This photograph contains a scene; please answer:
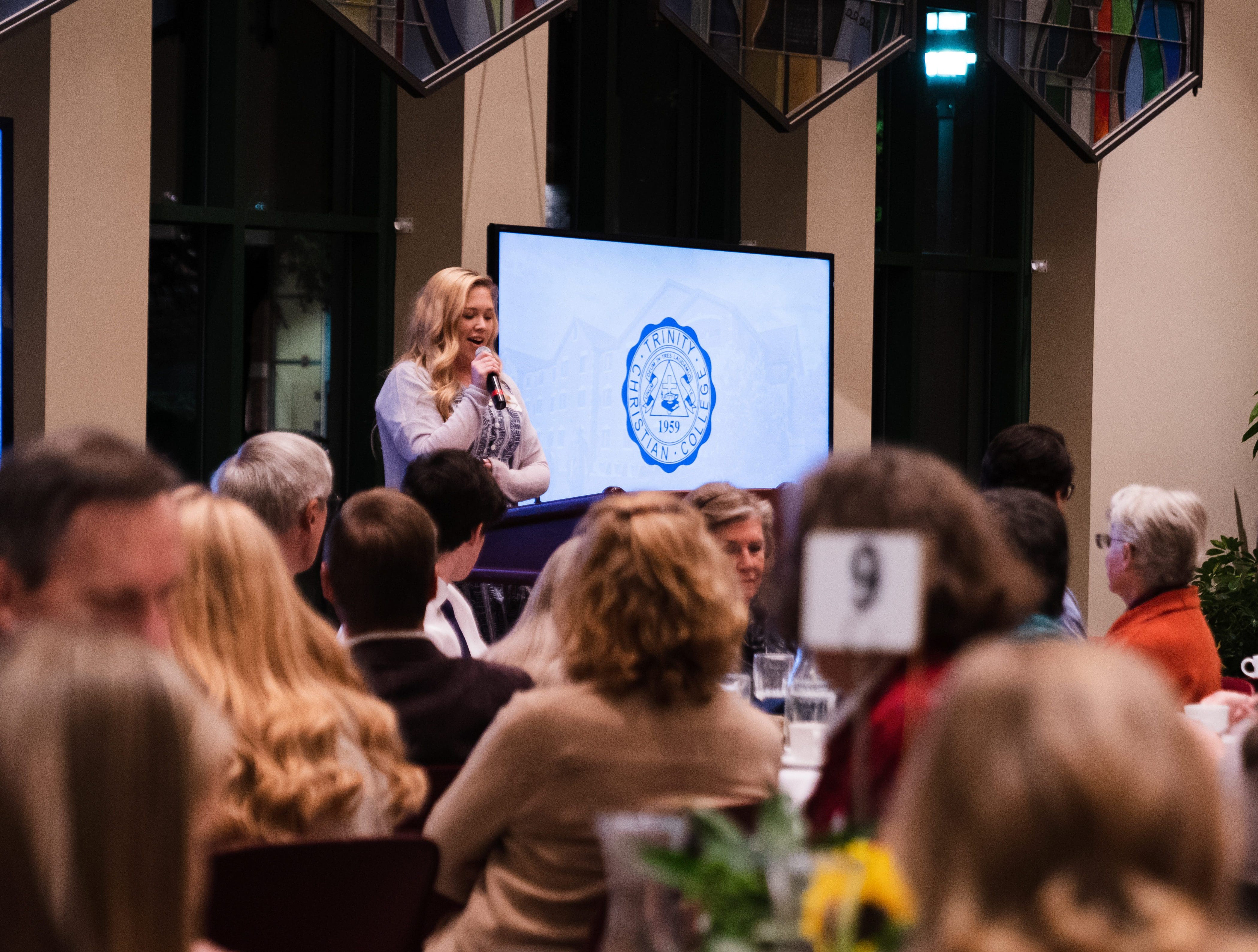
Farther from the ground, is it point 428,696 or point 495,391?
point 495,391

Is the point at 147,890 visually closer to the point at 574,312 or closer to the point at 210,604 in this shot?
the point at 210,604

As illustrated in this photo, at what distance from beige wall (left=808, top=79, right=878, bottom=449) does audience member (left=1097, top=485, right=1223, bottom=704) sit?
11.7 ft

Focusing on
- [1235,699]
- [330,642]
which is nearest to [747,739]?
[330,642]

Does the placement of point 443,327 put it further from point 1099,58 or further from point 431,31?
point 1099,58

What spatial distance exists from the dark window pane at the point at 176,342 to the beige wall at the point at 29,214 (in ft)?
2.31

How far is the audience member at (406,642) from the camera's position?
8.77 ft

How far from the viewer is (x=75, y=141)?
555cm

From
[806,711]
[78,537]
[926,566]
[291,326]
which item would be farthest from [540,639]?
[291,326]

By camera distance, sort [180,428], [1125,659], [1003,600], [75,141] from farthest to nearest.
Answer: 1. [180,428]
2. [75,141]
3. [1003,600]
4. [1125,659]

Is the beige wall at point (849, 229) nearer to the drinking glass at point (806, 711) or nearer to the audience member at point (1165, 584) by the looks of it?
the audience member at point (1165, 584)

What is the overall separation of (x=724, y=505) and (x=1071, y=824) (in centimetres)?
294

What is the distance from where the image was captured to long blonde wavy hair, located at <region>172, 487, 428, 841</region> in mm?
2109

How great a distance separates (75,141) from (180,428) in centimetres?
129

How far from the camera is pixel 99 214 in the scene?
5.61 m
